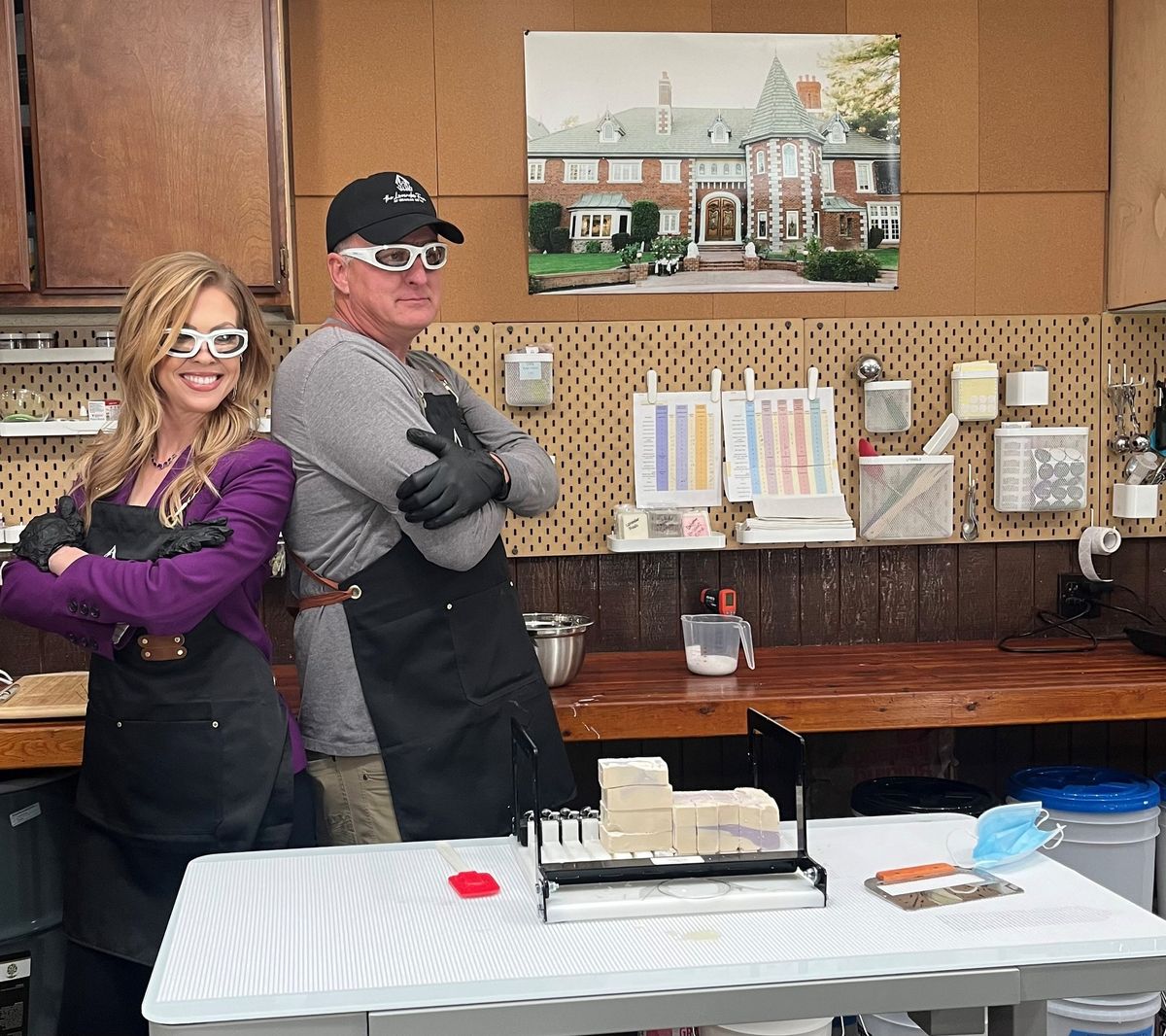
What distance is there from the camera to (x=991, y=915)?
5.42 feet

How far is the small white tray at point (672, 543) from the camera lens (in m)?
3.53

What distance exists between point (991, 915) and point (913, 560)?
2231 mm

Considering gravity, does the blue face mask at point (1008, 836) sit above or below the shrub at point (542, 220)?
below

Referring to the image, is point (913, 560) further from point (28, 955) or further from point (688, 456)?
point (28, 955)

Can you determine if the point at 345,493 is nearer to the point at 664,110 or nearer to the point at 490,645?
the point at 490,645

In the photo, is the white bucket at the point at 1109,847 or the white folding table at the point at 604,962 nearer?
the white folding table at the point at 604,962

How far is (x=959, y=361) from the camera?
12.4ft

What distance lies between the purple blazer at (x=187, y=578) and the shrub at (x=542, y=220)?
4.87ft

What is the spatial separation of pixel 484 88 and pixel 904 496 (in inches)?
65.9

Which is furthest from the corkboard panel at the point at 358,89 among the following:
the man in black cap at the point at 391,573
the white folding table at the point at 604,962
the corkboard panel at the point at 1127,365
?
the white folding table at the point at 604,962

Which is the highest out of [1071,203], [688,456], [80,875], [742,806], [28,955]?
[1071,203]

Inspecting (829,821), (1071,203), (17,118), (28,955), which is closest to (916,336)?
(1071,203)

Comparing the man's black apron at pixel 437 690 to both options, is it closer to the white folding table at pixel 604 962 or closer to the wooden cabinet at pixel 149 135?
the white folding table at pixel 604 962

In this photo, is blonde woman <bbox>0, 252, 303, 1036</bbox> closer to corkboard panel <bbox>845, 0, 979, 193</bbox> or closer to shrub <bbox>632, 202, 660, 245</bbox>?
shrub <bbox>632, 202, 660, 245</bbox>
